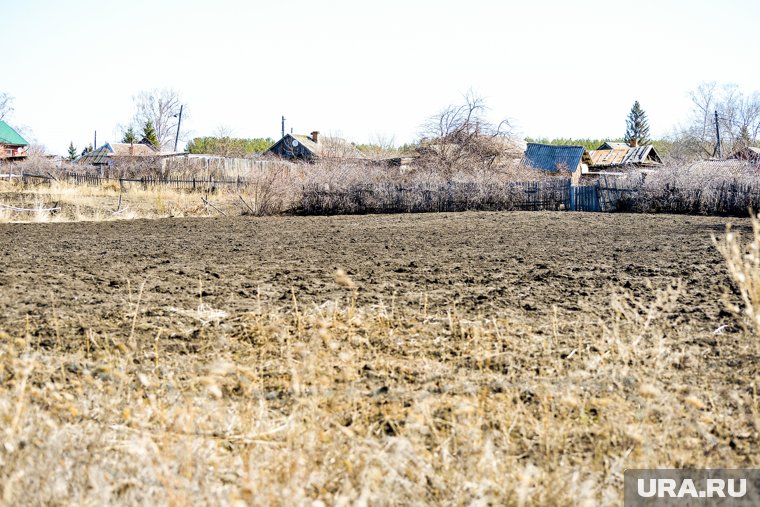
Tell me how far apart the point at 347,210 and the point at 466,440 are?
71.9 ft

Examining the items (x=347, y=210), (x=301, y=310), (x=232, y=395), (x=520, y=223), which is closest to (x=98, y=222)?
(x=347, y=210)

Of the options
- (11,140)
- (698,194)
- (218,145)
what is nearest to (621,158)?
(698,194)

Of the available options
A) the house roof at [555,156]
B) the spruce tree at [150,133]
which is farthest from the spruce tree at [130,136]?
the house roof at [555,156]

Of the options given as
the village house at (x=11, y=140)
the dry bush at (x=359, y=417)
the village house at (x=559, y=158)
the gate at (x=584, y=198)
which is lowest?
the dry bush at (x=359, y=417)

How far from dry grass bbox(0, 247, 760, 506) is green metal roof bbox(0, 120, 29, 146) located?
60506 mm

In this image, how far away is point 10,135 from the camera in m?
58.8

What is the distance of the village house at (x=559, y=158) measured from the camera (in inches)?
1676

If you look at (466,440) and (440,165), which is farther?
(440,165)

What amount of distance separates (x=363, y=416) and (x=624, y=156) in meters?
53.6

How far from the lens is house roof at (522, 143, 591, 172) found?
A: 42875 millimetres

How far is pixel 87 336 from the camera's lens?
5180 millimetres

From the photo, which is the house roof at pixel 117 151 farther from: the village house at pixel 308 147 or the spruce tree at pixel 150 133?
the village house at pixel 308 147

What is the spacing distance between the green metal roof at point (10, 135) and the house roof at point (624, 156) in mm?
47383

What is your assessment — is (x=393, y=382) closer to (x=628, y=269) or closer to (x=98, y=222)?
(x=628, y=269)
